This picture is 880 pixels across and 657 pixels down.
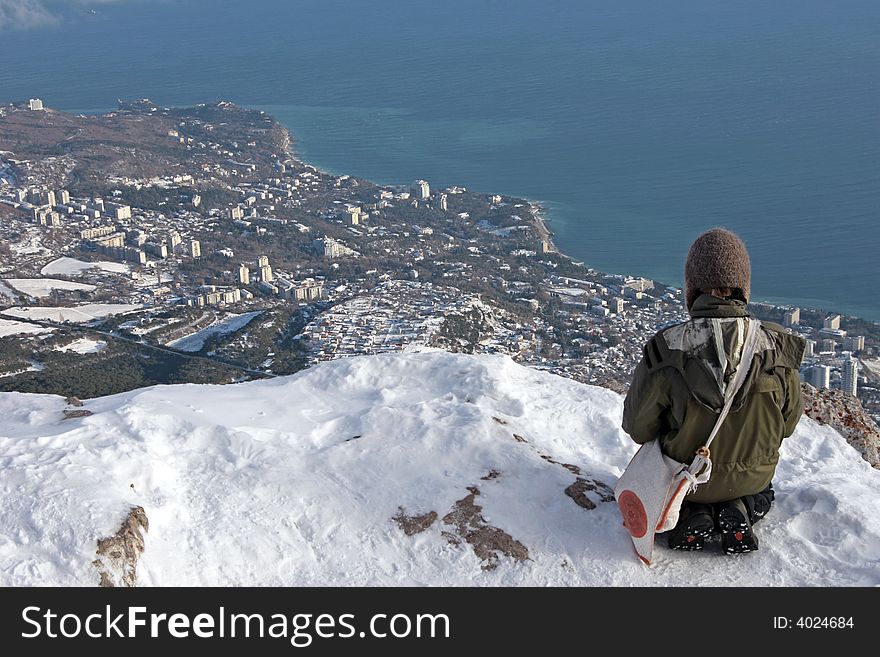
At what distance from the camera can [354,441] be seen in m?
6.41

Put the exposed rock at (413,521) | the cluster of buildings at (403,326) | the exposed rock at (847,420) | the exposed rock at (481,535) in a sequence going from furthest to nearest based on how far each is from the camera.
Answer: the cluster of buildings at (403,326)
the exposed rock at (847,420)
the exposed rock at (413,521)
the exposed rock at (481,535)

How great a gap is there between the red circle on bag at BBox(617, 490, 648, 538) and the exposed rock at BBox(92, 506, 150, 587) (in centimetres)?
242

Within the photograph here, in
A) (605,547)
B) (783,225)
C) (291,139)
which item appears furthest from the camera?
(291,139)

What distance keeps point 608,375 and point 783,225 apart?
926 inches

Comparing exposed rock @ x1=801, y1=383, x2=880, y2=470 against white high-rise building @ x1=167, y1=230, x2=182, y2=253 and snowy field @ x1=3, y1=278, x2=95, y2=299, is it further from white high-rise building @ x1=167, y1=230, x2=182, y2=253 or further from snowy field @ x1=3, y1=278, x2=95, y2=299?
white high-rise building @ x1=167, y1=230, x2=182, y2=253

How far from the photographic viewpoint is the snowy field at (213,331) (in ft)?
107

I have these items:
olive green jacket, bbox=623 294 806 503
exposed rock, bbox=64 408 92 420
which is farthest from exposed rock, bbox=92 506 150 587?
olive green jacket, bbox=623 294 806 503

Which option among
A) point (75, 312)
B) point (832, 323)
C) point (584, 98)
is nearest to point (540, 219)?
point (832, 323)

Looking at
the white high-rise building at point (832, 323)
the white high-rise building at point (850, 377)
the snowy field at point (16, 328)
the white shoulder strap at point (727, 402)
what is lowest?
the white high-rise building at point (850, 377)

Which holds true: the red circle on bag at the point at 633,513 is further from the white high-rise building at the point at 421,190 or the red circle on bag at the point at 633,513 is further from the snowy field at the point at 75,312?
the white high-rise building at the point at 421,190

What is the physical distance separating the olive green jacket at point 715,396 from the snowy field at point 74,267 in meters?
41.8

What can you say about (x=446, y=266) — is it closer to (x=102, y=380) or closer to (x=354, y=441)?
(x=102, y=380)

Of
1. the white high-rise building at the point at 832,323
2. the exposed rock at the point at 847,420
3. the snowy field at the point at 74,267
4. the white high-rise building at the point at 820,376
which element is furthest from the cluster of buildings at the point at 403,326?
the exposed rock at the point at 847,420
